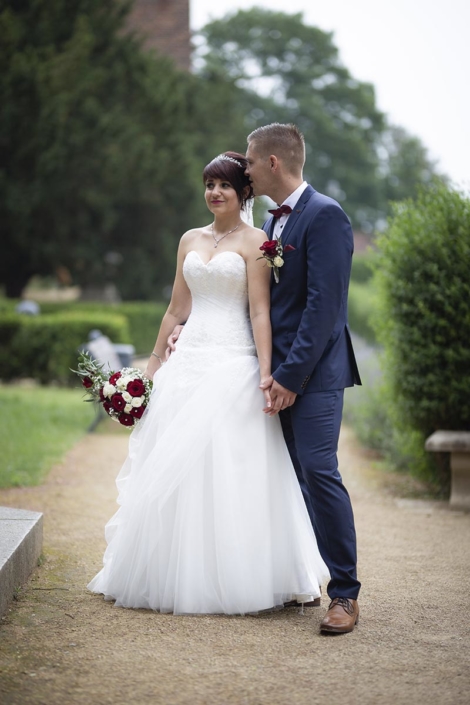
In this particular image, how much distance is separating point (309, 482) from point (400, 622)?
811 mm

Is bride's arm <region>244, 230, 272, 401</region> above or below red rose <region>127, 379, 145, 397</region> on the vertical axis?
above

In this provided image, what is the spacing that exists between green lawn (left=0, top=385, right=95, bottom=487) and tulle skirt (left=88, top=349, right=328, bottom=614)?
12.4 feet

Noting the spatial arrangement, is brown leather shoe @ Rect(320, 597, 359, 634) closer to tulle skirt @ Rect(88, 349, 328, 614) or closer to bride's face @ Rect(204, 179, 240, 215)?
tulle skirt @ Rect(88, 349, 328, 614)

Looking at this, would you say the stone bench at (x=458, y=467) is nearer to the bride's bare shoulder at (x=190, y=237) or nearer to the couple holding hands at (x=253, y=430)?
the couple holding hands at (x=253, y=430)

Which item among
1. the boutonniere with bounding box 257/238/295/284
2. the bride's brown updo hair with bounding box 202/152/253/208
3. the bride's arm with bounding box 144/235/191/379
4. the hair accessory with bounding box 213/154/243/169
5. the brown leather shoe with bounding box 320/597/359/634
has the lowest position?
the brown leather shoe with bounding box 320/597/359/634

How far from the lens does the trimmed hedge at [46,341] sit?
17.1 metres

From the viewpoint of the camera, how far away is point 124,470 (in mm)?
4773

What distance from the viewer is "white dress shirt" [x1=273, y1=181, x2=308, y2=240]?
4.46m

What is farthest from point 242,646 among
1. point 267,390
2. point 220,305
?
point 220,305

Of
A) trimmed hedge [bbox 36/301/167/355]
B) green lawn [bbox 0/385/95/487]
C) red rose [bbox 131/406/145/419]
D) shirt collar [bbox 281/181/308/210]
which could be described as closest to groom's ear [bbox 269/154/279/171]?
shirt collar [bbox 281/181/308/210]

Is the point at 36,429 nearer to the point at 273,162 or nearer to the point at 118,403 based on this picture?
the point at 118,403

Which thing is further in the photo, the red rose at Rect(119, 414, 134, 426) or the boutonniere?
the red rose at Rect(119, 414, 134, 426)

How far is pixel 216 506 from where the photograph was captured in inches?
171

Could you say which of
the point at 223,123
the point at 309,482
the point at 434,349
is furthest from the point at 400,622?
the point at 223,123
